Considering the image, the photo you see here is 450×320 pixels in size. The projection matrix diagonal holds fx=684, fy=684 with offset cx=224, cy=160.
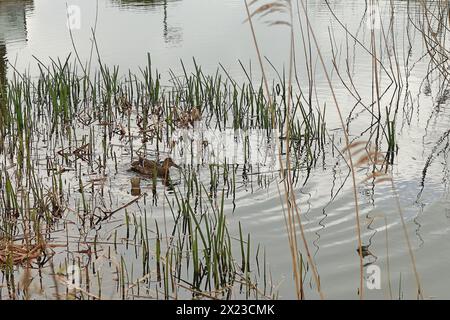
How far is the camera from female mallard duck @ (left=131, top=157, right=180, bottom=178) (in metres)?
4.72

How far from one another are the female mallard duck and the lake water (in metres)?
0.13

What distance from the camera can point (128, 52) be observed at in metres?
10.4

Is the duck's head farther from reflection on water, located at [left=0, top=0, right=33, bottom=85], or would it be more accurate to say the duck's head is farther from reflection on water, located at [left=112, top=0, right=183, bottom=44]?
reflection on water, located at [left=112, top=0, right=183, bottom=44]

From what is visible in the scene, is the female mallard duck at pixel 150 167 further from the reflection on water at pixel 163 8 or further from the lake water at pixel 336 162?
the reflection on water at pixel 163 8

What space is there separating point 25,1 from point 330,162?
16674 mm

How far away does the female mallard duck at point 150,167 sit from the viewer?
4719 mm

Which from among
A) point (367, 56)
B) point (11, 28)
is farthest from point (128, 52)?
point (11, 28)

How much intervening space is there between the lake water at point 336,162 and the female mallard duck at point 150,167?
0.43 feet

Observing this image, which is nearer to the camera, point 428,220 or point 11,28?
point 428,220

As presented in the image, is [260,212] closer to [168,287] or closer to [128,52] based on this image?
[168,287]

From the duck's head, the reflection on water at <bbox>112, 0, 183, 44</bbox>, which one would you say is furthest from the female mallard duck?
the reflection on water at <bbox>112, 0, 183, 44</bbox>

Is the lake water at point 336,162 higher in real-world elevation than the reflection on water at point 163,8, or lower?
lower

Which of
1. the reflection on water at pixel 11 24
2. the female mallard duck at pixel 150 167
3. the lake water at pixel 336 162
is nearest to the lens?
the lake water at pixel 336 162

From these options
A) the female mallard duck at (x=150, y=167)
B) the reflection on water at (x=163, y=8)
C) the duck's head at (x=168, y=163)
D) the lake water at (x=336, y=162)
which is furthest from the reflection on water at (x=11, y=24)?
the duck's head at (x=168, y=163)
